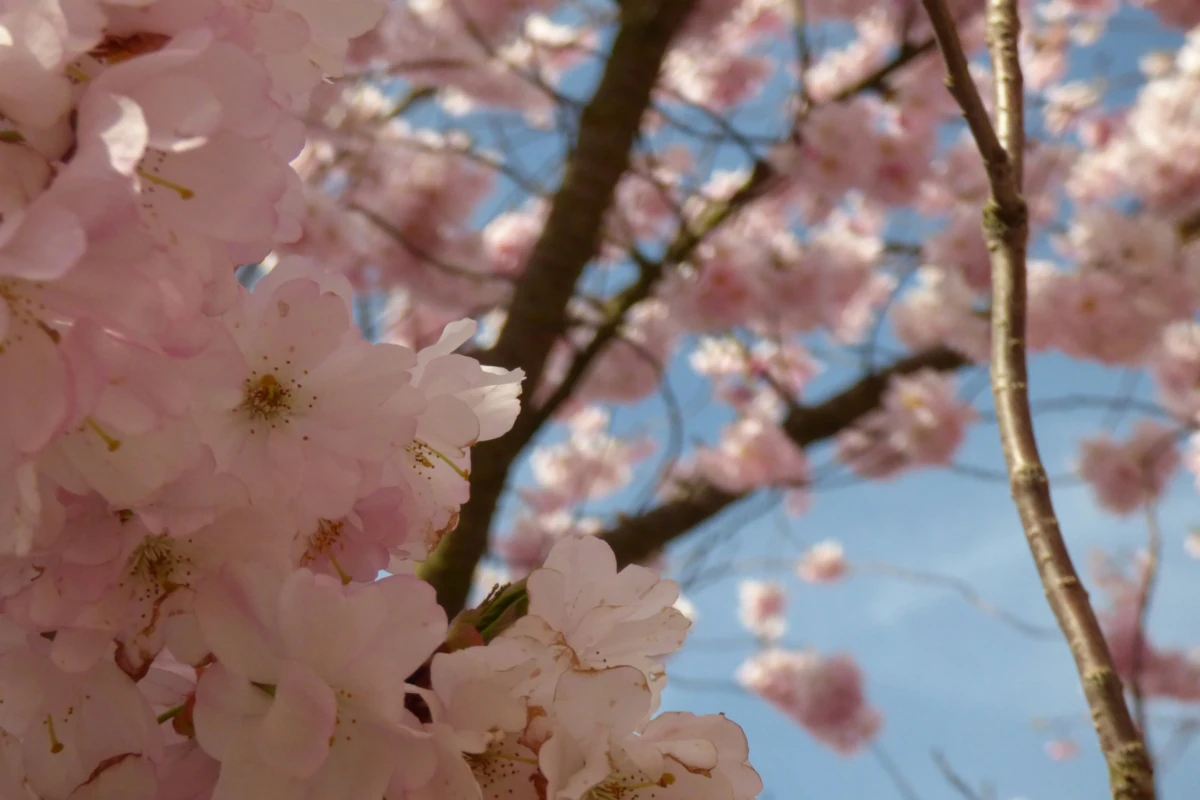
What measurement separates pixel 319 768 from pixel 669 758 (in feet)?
0.35

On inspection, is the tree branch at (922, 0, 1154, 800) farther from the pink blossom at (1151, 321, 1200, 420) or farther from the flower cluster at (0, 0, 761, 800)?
the pink blossom at (1151, 321, 1200, 420)

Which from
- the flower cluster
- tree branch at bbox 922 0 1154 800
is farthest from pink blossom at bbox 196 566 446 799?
tree branch at bbox 922 0 1154 800

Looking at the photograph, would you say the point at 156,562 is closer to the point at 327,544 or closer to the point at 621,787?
the point at 327,544

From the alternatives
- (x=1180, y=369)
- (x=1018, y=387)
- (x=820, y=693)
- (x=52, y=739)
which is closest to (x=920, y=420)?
(x=1180, y=369)

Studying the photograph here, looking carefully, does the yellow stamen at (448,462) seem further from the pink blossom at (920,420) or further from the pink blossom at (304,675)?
the pink blossom at (920,420)

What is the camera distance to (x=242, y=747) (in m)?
0.28

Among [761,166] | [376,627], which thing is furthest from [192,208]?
[761,166]

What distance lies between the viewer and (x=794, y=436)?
9.09ft

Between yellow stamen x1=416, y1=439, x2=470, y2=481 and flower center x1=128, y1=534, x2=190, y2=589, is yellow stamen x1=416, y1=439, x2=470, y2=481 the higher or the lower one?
the higher one

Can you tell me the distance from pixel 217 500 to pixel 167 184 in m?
0.09

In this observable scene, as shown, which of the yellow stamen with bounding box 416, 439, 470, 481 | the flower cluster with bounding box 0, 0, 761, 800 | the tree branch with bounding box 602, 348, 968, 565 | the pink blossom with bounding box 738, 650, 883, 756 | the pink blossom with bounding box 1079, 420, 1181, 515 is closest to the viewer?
the flower cluster with bounding box 0, 0, 761, 800

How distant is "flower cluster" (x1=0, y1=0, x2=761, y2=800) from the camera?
251 mm

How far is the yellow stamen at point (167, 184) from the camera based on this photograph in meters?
0.27

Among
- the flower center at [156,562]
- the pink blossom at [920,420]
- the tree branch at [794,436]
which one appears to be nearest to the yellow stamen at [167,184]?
the flower center at [156,562]
